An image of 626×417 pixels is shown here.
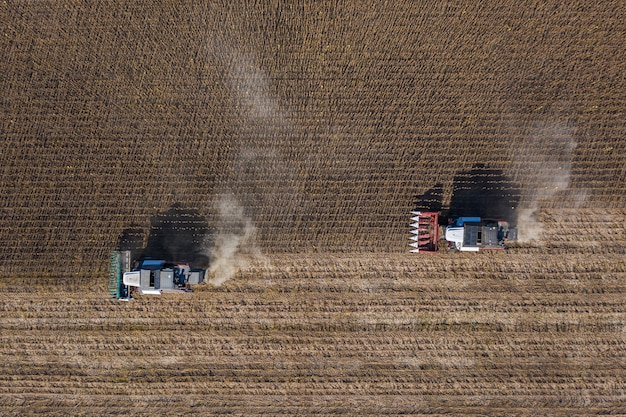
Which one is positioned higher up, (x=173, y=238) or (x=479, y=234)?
(x=479, y=234)

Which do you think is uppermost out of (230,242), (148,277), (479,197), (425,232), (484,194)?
(484,194)

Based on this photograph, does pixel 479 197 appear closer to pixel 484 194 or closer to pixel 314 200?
pixel 484 194

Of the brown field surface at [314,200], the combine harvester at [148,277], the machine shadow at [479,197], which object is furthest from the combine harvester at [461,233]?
the combine harvester at [148,277]

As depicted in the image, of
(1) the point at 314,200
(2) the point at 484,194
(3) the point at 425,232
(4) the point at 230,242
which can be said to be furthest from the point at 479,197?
(4) the point at 230,242

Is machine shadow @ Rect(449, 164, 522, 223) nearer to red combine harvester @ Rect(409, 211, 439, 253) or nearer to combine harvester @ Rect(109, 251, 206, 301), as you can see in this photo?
red combine harvester @ Rect(409, 211, 439, 253)

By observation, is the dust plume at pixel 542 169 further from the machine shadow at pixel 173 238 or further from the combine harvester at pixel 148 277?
the combine harvester at pixel 148 277

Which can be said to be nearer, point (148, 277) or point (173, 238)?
point (148, 277)

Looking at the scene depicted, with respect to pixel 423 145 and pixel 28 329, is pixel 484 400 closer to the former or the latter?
pixel 423 145
